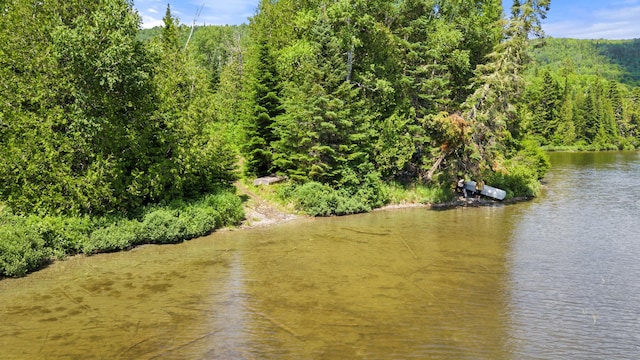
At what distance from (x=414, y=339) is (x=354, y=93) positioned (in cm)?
1820

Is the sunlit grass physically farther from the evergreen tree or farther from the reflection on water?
the evergreen tree

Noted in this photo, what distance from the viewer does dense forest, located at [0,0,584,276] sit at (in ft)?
56.1

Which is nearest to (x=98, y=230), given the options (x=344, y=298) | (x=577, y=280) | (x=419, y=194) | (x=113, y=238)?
(x=113, y=238)

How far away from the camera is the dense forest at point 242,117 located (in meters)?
17.1

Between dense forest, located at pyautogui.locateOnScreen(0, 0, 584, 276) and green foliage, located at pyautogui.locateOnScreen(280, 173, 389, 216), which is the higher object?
dense forest, located at pyautogui.locateOnScreen(0, 0, 584, 276)

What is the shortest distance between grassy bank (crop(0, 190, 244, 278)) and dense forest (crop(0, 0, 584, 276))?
68 millimetres

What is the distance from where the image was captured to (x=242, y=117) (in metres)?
30.0

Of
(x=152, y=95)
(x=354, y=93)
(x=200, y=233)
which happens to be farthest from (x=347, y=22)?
(x=200, y=233)

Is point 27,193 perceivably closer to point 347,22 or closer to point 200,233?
point 200,233

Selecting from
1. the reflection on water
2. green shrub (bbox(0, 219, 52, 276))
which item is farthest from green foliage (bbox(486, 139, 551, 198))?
green shrub (bbox(0, 219, 52, 276))

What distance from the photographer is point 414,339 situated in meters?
10.6

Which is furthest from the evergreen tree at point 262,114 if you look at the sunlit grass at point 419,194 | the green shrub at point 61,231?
the green shrub at point 61,231

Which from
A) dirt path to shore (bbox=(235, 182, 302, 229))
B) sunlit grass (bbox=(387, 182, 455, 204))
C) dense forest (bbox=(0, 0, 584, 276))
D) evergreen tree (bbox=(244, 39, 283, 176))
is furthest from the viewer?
evergreen tree (bbox=(244, 39, 283, 176))

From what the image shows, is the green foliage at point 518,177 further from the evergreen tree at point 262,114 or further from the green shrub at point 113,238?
the green shrub at point 113,238
